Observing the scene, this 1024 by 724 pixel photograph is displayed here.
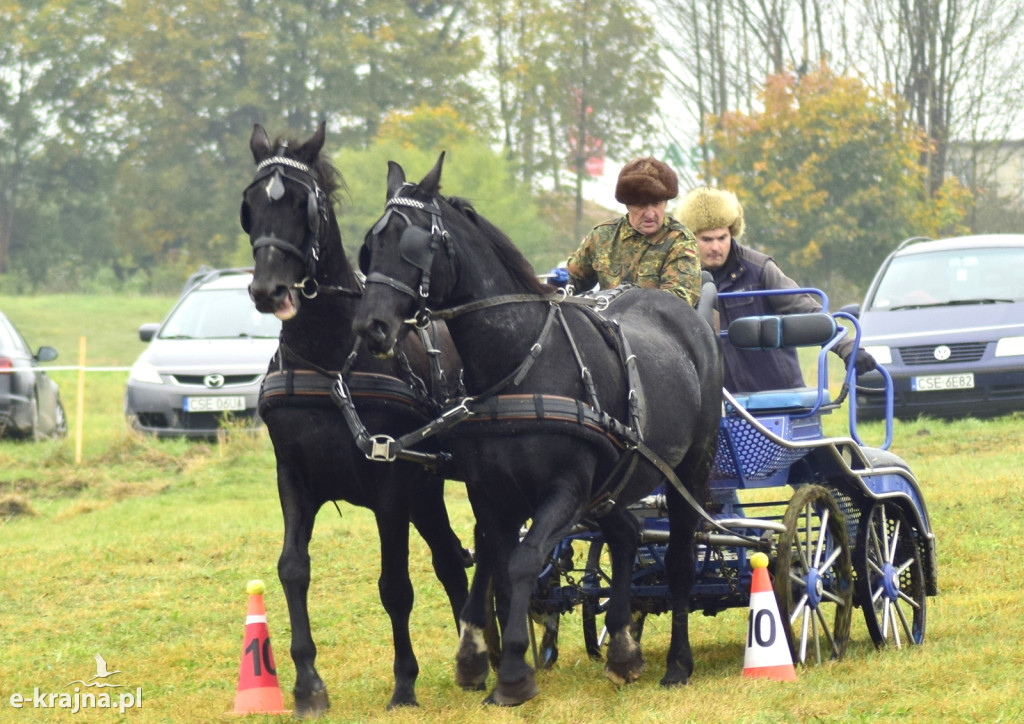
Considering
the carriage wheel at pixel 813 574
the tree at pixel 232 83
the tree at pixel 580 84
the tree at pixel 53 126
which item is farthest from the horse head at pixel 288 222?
the tree at pixel 53 126

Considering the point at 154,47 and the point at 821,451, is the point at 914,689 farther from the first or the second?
the point at 154,47

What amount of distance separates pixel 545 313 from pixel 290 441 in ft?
3.67

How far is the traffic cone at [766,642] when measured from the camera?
6168 millimetres

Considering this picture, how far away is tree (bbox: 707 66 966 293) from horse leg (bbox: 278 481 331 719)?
78.9ft

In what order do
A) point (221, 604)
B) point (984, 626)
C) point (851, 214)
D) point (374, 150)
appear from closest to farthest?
point (984, 626) → point (221, 604) → point (851, 214) → point (374, 150)

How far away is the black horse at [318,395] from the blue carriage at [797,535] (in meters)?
0.88

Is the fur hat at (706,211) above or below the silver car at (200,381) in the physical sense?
Result: above

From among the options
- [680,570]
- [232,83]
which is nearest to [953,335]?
[680,570]

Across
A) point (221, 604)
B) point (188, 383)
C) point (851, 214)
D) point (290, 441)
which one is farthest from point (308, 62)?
Answer: point (290, 441)

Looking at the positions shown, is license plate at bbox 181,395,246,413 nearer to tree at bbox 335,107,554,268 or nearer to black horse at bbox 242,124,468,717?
black horse at bbox 242,124,468,717

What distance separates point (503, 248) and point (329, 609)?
363 cm

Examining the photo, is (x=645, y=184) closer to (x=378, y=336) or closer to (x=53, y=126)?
(x=378, y=336)

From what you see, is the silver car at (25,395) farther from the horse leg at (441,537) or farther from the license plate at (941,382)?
the horse leg at (441,537)

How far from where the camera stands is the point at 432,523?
22.0ft
